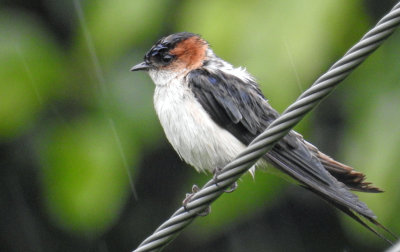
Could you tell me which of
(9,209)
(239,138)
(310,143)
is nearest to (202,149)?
(239,138)

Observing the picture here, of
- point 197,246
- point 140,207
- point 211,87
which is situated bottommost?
point 197,246

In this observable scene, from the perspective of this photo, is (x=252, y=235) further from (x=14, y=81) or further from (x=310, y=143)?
(x=14, y=81)

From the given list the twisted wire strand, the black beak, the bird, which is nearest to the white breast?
the bird

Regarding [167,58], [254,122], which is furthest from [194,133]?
[167,58]

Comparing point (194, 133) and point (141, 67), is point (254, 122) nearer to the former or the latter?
point (194, 133)

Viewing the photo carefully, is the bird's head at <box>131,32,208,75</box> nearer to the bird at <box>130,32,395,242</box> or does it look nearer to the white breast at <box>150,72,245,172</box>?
the bird at <box>130,32,395,242</box>

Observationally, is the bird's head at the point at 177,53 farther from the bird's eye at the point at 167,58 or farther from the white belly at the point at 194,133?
the white belly at the point at 194,133

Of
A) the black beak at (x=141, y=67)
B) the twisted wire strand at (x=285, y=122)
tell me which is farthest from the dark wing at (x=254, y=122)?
the twisted wire strand at (x=285, y=122)
